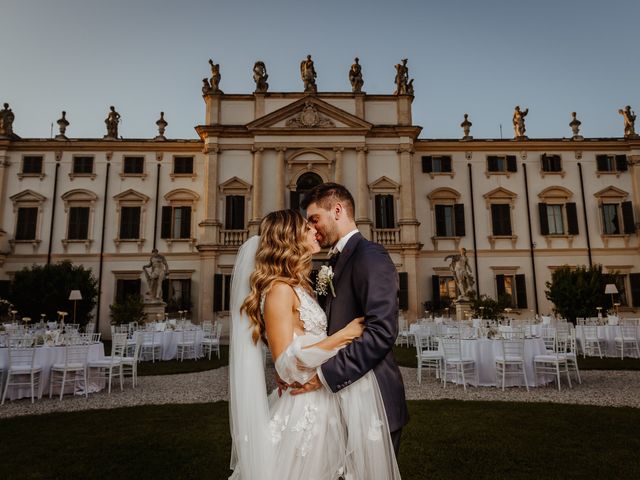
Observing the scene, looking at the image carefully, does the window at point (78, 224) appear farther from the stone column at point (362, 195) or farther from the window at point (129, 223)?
the stone column at point (362, 195)

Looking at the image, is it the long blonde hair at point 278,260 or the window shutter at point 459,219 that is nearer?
the long blonde hair at point 278,260

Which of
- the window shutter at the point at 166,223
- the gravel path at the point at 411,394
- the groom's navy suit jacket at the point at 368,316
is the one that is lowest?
the gravel path at the point at 411,394

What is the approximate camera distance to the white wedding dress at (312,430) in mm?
2201

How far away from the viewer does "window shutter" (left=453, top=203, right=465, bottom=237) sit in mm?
23438

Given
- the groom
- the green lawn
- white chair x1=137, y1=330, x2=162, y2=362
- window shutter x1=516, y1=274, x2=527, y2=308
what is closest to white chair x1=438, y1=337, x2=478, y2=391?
the green lawn

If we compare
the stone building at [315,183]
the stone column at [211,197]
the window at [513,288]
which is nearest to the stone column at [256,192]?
the stone building at [315,183]

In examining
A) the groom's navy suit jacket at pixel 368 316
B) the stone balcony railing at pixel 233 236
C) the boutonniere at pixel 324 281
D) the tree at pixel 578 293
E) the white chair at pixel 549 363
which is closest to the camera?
the groom's navy suit jacket at pixel 368 316

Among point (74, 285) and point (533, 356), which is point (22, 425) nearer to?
point (533, 356)

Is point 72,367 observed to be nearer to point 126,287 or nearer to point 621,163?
point 126,287

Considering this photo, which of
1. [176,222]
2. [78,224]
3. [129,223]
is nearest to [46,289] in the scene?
[78,224]

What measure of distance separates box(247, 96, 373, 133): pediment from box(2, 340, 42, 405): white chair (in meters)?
16.2

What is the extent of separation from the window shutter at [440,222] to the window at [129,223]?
15.1m

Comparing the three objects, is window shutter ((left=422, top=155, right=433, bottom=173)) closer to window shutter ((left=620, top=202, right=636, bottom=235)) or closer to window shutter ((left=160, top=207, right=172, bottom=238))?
window shutter ((left=620, top=202, right=636, bottom=235))

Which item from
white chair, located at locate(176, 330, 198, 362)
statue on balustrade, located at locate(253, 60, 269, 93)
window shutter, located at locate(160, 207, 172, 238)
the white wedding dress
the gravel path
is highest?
statue on balustrade, located at locate(253, 60, 269, 93)
